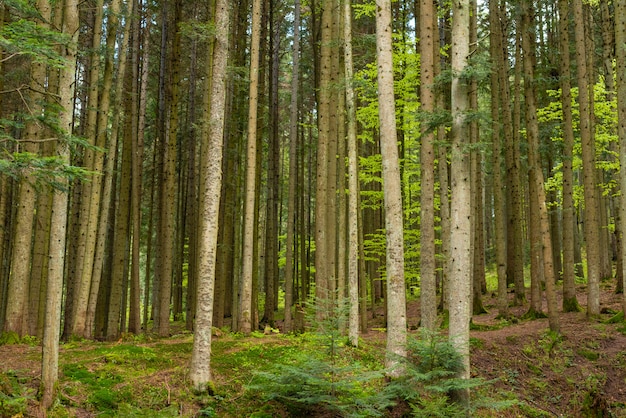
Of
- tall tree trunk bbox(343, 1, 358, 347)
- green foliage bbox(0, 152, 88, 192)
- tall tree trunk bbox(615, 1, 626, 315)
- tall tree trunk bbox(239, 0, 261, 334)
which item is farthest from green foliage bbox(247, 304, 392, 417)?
tall tree trunk bbox(615, 1, 626, 315)

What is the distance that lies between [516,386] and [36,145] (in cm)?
1290

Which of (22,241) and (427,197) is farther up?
(427,197)

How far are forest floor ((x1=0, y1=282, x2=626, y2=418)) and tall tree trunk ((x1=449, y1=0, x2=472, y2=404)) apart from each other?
972mm

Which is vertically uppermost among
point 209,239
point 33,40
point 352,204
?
point 33,40

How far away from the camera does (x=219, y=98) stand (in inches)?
354

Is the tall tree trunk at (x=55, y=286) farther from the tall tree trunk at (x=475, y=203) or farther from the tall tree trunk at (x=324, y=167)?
the tall tree trunk at (x=475, y=203)

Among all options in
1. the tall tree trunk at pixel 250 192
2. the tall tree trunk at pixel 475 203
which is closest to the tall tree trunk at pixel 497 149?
the tall tree trunk at pixel 475 203

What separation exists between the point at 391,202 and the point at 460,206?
4.07 ft

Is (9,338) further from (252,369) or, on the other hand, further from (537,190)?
(537,190)

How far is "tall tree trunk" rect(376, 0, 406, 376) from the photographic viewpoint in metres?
8.97

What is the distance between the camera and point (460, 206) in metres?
8.73

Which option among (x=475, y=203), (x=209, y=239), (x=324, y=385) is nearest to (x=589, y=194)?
(x=475, y=203)

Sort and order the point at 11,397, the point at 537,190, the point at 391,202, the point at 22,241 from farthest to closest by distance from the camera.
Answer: the point at 537,190 → the point at 22,241 → the point at 391,202 → the point at 11,397

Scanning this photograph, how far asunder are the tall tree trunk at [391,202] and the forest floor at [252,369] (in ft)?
4.43
